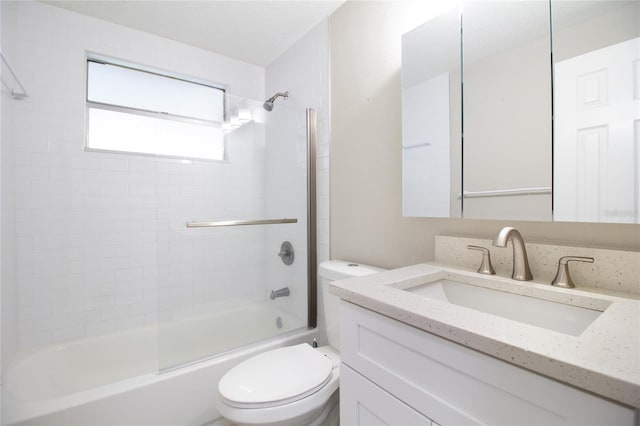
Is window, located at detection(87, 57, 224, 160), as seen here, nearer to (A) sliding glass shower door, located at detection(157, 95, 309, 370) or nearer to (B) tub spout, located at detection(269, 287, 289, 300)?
(A) sliding glass shower door, located at detection(157, 95, 309, 370)

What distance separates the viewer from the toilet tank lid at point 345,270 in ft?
4.84

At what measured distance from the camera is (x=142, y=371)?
1866 millimetres

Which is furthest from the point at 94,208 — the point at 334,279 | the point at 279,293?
the point at 334,279

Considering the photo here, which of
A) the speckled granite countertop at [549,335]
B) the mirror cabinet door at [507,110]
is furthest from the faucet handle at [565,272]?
the mirror cabinet door at [507,110]

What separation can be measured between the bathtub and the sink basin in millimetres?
1102

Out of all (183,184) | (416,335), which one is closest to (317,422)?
(416,335)

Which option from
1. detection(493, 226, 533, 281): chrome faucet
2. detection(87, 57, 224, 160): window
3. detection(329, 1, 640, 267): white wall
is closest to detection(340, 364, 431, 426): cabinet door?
detection(493, 226, 533, 281): chrome faucet

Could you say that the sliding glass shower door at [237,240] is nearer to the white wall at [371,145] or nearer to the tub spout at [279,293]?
the tub spout at [279,293]

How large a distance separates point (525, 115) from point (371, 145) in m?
0.79

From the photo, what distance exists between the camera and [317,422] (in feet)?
4.21

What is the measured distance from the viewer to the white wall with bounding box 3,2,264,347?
1725 mm

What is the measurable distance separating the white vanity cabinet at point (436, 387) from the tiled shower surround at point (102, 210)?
1.12 m

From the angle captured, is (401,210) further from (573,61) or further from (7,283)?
(7,283)

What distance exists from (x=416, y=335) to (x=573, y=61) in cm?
97
